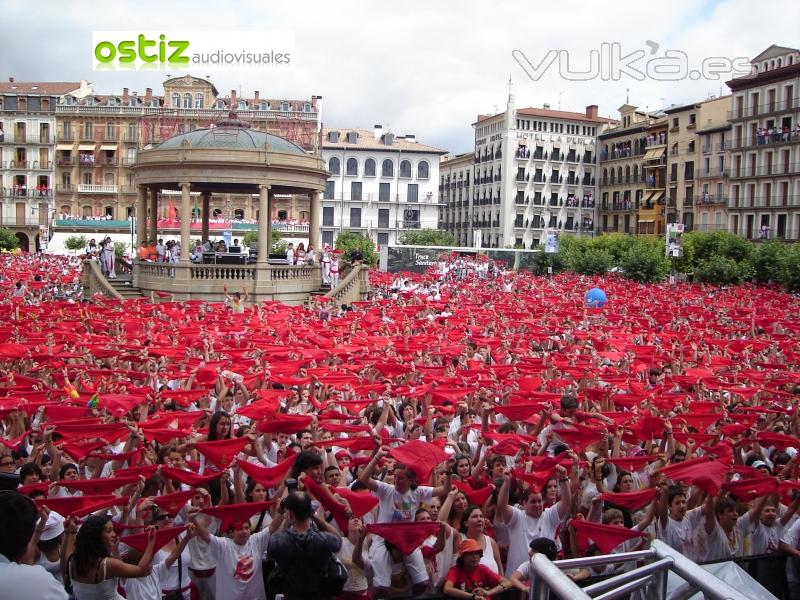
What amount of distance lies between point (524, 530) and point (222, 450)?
3.38 m

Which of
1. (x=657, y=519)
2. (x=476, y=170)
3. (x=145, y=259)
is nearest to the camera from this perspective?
(x=657, y=519)

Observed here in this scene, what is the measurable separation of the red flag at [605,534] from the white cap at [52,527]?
477 cm

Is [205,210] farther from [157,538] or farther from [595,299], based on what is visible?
[157,538]

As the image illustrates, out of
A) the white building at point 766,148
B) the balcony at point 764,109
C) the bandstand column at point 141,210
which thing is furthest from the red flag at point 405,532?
the balcony at point 764,109

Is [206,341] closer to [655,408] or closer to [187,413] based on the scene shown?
[187,413]

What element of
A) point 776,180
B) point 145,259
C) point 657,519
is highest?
point 776,180

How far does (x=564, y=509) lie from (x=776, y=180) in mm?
71276

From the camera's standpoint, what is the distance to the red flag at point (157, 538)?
23.7ft

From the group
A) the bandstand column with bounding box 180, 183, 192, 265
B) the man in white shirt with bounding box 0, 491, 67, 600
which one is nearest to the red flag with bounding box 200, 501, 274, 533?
the man in white shirt with bounding box 0, 491, 67, 600

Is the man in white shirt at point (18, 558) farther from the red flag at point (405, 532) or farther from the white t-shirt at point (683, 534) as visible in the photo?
the white t-shirt at point (683, 534)

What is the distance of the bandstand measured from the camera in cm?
3344

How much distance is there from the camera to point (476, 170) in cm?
11175

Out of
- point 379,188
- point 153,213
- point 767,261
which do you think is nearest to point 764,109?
point 767,261

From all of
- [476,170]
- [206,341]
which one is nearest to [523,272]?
[206,341]
